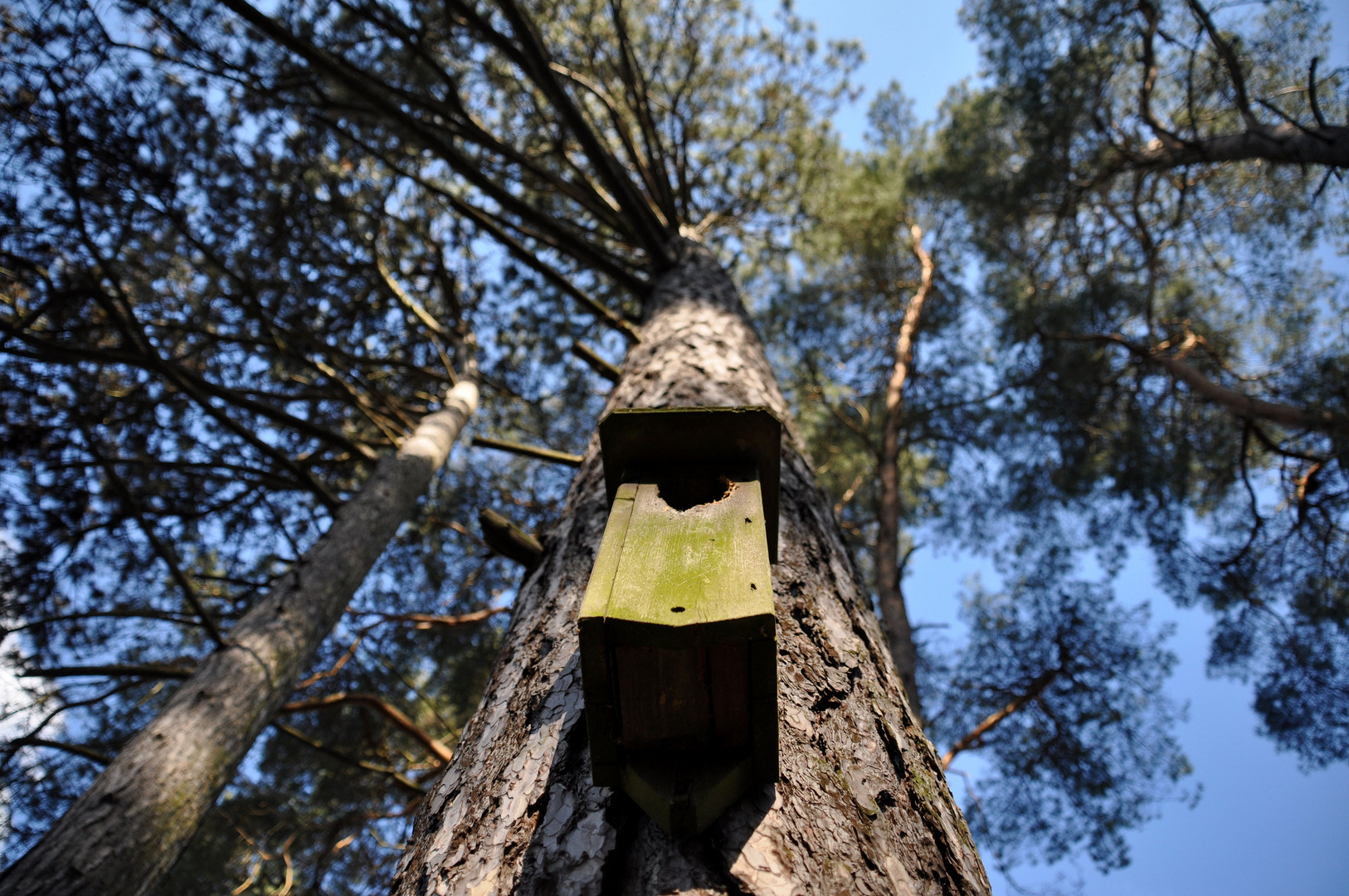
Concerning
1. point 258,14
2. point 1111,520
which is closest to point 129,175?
point 258,14

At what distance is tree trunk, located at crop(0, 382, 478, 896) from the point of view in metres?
2.31

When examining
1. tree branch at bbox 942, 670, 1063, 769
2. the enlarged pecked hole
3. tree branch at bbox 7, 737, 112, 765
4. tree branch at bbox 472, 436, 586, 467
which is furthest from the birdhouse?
tree branch at bbox 942, 670, 1063, 769

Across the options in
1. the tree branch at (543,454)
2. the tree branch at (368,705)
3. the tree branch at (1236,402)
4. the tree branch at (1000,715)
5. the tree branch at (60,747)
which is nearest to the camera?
the tree branch at (543,454)

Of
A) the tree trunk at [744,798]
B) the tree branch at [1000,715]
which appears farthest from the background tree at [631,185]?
the tree branch at [1000,715]

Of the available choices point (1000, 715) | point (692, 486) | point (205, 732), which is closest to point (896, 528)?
point (1000, 715)

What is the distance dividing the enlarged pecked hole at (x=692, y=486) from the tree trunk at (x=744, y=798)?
238 mm

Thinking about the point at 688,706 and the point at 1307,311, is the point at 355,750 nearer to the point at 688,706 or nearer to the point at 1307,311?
the point at 688,706

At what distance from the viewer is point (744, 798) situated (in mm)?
872

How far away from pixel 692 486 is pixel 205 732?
2.67 metres

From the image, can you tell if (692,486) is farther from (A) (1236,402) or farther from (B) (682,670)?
(A) (1236,402)

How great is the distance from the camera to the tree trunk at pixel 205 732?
7.57ft

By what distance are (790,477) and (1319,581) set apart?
22.9 feet

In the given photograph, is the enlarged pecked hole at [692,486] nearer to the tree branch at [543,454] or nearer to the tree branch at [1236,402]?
the tree branch at [543,454]

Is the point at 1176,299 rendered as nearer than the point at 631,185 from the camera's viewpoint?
No
